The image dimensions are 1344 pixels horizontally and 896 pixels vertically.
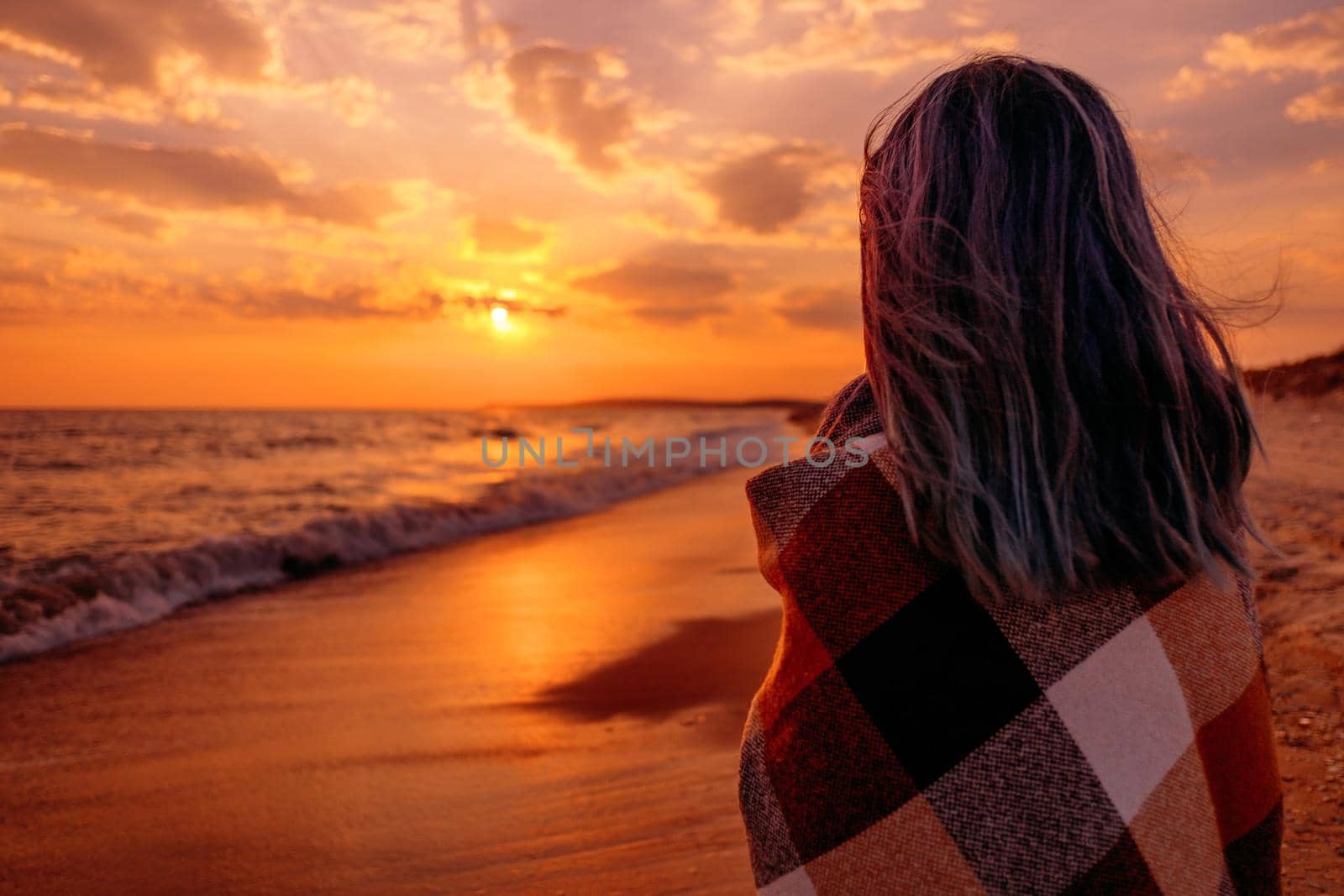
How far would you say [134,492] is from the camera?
35.4 feet

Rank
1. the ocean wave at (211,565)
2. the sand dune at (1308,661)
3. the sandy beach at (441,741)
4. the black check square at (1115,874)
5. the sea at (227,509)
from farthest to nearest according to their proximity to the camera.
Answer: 1. the sea at (227,509)
2. the ocean wave at (211,565)
3. the sandy beach at (441,741)
4. the sand dune at (1308,661)
5. the black check square at (1115,874)

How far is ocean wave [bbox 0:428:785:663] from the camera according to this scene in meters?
5.11

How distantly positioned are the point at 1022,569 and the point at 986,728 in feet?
0.74

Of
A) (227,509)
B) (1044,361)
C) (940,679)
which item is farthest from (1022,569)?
(227,509)

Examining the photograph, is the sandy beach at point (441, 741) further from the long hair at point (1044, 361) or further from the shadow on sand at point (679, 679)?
the long hair at point (1044, 361)

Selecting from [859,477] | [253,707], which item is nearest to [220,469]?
[253,707]

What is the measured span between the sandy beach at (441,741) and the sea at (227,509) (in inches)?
25.0

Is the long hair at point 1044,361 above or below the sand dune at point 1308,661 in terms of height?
above

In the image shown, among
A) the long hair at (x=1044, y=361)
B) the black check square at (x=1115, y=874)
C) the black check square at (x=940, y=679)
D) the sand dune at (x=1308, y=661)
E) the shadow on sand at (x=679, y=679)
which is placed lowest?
the shadow on sand at (x=679, y=679)

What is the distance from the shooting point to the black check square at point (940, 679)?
3.46 feet

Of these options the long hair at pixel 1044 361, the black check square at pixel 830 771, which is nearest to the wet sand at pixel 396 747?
the black check square at pixel 830 771

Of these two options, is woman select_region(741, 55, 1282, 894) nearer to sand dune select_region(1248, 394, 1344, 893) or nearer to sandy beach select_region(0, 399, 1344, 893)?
sand dune select_region(1248, 394, 1344, 893)


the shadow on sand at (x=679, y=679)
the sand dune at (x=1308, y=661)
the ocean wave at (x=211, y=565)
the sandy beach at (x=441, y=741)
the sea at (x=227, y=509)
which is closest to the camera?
the sand dune at (x=1308, y=661)

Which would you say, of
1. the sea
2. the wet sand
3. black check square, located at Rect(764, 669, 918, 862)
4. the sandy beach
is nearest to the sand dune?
the sandy beach
